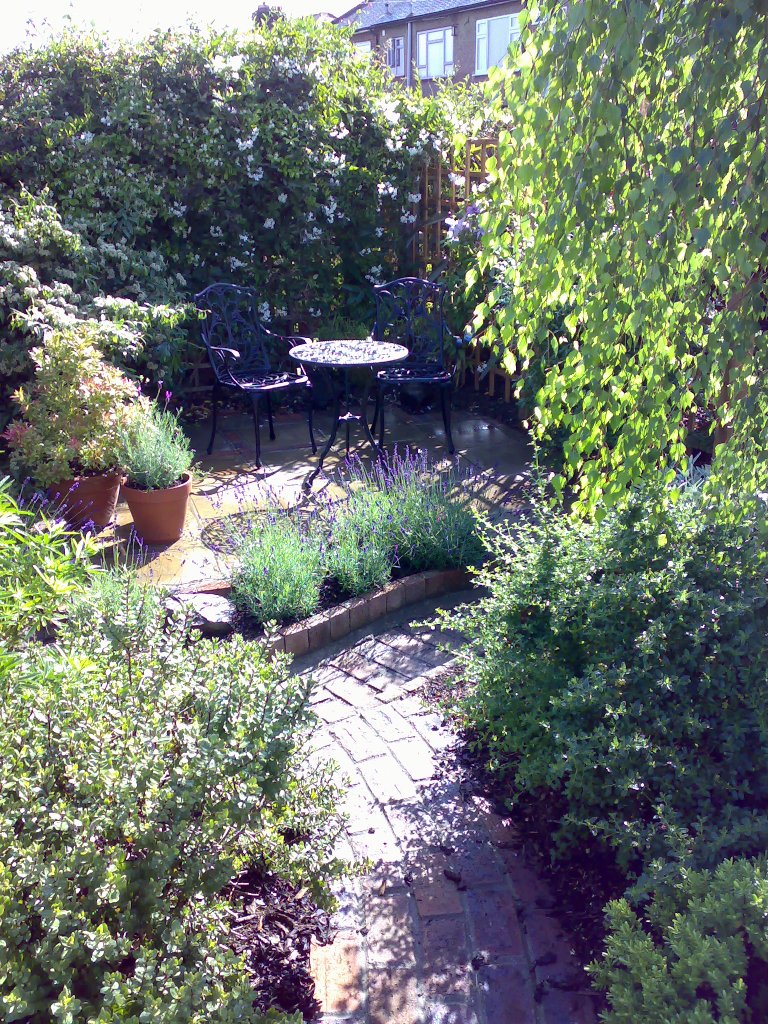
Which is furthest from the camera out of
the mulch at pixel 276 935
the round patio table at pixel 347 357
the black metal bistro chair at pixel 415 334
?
the black metal bistro chair at pixel 415 334

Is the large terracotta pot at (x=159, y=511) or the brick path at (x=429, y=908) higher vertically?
the large terracotta pot at (x=159, y=511)

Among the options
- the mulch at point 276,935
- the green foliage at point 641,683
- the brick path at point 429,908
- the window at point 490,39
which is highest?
the window at point 490,39

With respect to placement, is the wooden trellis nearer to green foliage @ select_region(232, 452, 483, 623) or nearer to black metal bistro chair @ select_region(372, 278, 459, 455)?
black metal bistro chair @ select_region(372, 278, 459, 455)

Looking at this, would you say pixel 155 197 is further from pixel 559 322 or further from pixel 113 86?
pixel 559 322

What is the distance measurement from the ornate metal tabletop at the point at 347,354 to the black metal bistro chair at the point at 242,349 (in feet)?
1.18

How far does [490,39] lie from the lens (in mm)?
26094

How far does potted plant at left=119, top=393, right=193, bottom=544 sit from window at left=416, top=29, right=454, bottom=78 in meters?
26.5

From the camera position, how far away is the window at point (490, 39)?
25.5 metres

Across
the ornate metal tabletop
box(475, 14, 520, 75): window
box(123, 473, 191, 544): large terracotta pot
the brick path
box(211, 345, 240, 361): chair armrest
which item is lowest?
the brick path

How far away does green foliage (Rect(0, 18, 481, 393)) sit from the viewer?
6.01m

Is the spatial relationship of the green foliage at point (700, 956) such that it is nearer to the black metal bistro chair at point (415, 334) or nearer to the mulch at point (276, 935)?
the mulch at point (276, 935)

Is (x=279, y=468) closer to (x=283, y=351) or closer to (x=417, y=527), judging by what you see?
(x=283, y=351)

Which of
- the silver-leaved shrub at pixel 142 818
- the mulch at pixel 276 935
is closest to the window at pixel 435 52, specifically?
the silver-leaved shrub at pixel 142 818

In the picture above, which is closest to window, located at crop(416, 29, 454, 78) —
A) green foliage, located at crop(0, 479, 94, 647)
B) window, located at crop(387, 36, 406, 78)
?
window, located at crop(387, 36, 406, 78)
